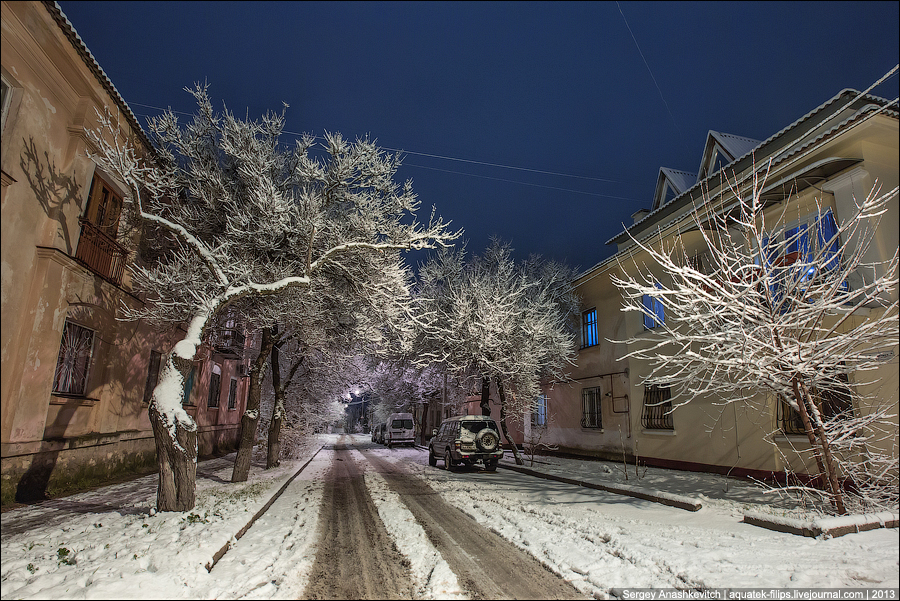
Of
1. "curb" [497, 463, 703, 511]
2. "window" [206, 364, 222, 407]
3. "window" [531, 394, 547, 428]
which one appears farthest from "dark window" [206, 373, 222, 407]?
"window" [531, 394, 547, 428]

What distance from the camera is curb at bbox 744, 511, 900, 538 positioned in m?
4.44

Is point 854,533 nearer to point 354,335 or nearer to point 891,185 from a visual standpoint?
point 891,185

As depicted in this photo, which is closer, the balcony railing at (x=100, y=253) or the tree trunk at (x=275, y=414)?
the balcony railing at (x=100, y=253)

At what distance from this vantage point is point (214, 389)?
19.4 meters

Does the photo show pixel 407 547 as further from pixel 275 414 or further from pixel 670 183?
pixel 670 183

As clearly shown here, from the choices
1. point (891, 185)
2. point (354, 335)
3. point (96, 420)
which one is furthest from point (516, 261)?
point (891, 185)

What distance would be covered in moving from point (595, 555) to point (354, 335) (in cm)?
898

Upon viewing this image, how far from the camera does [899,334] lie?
4.14 meters

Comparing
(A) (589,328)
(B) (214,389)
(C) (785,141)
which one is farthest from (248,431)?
(C) (785,141)

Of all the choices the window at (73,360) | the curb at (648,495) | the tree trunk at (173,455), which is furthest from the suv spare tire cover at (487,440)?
the window at (73,360)

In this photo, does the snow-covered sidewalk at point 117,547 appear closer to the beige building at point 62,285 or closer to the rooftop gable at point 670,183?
the beige building at point 62,285

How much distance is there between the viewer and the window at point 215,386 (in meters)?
18.7

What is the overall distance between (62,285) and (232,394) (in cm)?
1536

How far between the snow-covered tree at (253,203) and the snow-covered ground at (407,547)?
4.26 meters
